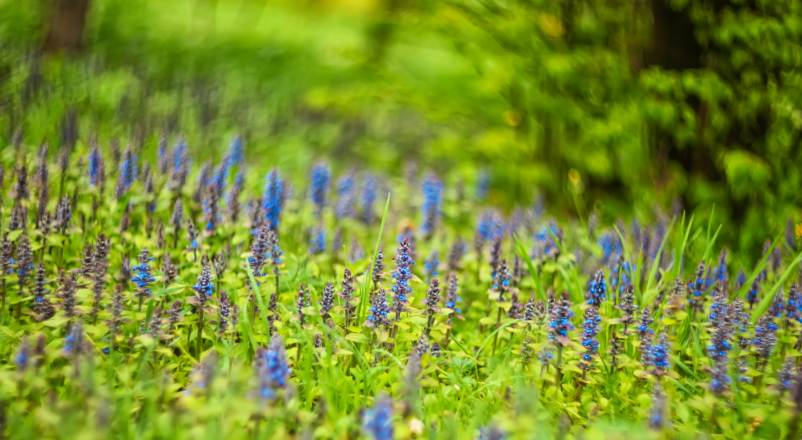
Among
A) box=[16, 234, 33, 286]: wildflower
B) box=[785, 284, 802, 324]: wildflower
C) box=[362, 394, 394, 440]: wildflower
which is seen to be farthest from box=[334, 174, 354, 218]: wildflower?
box=[362, 394, 394, 440]: wildflower

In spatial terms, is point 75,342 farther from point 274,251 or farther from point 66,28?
point 66,28

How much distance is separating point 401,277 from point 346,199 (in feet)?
5.90

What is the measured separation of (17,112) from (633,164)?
410 cm

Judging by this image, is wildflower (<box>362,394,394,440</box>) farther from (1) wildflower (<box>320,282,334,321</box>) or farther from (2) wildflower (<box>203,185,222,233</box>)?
(2) wildflower (<box>203,185,222,233</box>)

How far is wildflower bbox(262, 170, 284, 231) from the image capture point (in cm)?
356

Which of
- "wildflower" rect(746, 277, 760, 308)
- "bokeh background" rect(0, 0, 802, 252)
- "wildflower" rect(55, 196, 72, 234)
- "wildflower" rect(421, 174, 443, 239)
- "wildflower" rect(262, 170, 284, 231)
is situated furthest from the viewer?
"bokeh background" rect(0, 0, 802, 252)

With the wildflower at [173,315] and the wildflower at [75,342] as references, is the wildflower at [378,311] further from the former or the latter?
the wildflower at [75,342]

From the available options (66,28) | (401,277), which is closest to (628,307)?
(401,277)

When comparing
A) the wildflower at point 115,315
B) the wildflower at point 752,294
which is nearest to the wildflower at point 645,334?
the wildflower at point 752,294

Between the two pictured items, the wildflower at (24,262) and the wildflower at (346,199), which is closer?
the wildflower at (24,262)

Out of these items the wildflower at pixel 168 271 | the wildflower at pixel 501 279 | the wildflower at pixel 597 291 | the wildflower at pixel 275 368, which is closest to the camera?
the wildflower at pixel 275 368

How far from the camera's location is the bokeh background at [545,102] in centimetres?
451

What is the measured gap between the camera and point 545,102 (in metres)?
5.32

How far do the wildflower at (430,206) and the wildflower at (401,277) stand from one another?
158cm
